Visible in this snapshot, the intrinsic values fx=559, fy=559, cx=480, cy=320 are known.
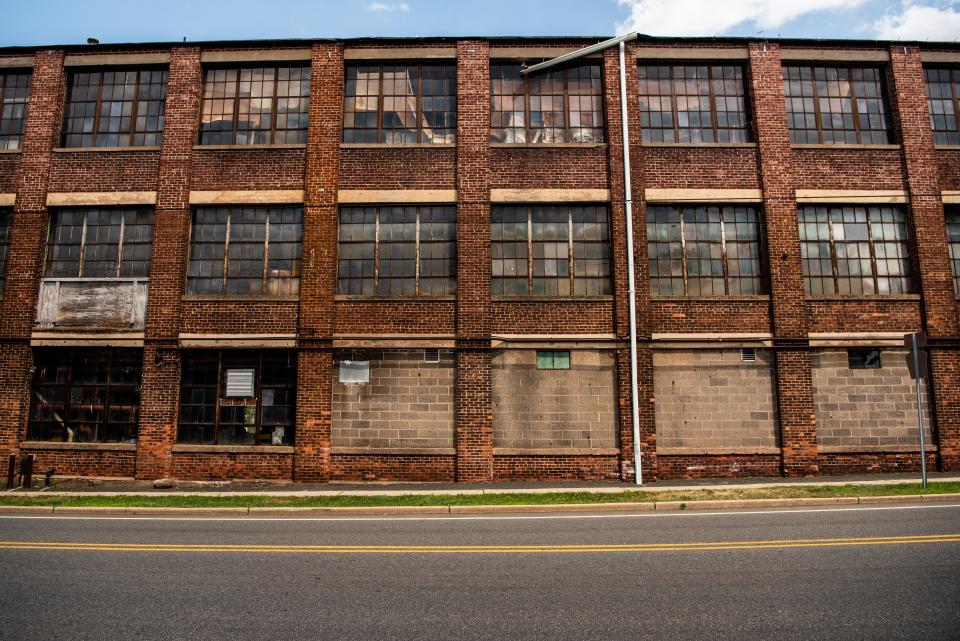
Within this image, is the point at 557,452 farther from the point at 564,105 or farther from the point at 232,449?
the point at 564,105

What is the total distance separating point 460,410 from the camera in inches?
556

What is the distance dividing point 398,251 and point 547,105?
587 cm

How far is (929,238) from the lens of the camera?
49.0ft

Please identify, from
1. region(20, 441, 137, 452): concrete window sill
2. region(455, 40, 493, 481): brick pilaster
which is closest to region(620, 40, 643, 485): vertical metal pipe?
region(455, 40, 493, 481): brick pilaster

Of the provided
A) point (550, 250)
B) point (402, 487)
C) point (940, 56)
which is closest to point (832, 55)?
point (940, 56)

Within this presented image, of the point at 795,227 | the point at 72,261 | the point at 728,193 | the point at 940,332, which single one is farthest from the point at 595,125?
the point at 72,261

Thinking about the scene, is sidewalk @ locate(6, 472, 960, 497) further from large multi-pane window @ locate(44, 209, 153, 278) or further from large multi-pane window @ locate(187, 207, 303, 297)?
large multi-pane window @ locate(44, 209, 153, 278)

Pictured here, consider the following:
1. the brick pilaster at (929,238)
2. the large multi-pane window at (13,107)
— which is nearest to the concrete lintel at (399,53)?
the large multi-pane window at (13,107)

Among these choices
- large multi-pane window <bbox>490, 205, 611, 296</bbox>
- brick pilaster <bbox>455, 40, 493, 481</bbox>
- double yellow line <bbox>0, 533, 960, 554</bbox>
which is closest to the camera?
double yellow line <bbox>0, 533, 960, 554</bbox>

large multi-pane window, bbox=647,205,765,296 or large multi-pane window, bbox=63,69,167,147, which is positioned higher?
large multi-pane window, bbox=63,69,167,147

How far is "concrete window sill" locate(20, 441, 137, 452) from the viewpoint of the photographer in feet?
47.5

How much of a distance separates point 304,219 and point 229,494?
710 centimetres

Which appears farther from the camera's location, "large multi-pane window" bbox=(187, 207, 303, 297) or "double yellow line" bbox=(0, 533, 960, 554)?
Answer: "large multi-pane window" bbox=(187, 207, 303, 297)

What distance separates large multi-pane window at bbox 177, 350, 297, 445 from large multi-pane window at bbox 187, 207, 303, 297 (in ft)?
5.90
